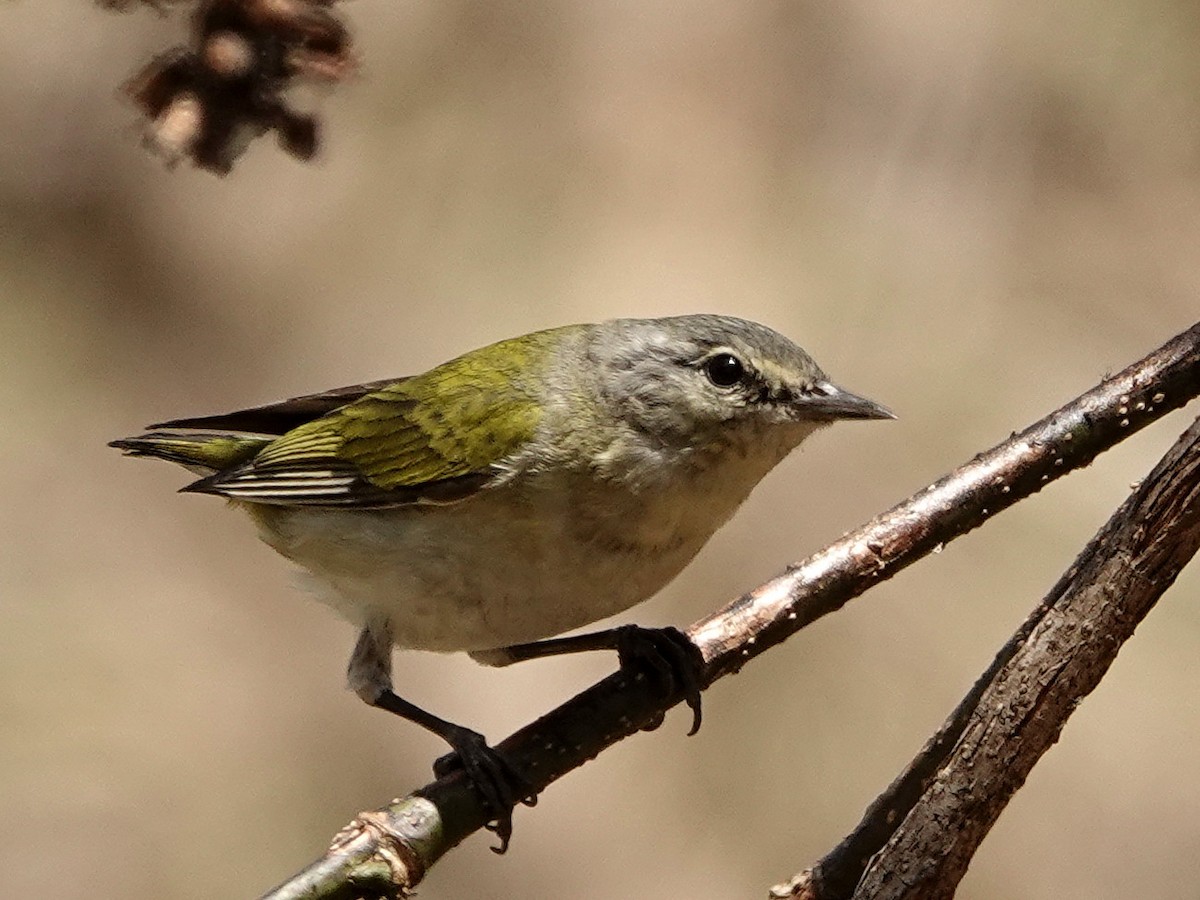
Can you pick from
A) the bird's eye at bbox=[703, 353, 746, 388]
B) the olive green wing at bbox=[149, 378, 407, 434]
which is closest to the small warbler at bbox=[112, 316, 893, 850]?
the bird's eye at bbox=[703, 353, 746, 388]

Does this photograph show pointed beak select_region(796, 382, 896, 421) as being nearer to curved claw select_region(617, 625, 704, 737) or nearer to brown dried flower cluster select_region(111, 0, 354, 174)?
curved claw select_region(617, 625, 704, 737)

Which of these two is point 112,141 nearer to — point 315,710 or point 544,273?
point 544,273

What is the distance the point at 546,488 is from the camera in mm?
4035

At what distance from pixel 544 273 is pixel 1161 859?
458 centimetres

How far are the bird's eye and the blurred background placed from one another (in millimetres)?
3451

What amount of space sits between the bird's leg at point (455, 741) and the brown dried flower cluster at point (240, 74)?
1810 mm

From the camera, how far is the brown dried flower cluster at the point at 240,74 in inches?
71.6

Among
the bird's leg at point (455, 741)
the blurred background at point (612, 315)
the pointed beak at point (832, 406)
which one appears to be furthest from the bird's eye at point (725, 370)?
the blurred background at point (612, 315)

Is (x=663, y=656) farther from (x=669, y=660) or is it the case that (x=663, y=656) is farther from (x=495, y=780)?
(x=495, y=780)

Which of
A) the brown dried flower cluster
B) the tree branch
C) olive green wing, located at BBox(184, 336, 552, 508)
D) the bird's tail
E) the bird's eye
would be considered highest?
the bird's tail

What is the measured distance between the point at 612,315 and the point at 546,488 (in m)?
4.81

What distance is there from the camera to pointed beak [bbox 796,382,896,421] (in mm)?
3904

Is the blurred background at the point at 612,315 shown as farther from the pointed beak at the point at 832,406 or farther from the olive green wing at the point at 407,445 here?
the pointed beak at the point at 832,406

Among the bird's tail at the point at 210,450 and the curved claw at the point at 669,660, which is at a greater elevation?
the bird's tail at the point at 210,450
